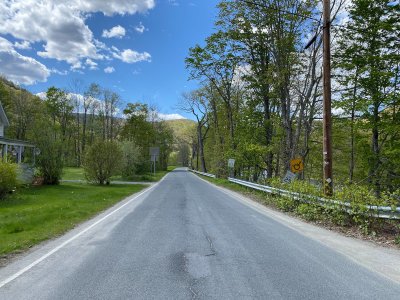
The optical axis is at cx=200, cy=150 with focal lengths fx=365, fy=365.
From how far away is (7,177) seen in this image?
17922mm

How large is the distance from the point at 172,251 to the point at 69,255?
6.43ft

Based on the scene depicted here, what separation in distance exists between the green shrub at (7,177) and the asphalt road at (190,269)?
34.1ft

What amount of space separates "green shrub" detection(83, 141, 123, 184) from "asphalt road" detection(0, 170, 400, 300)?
22962 millimetres

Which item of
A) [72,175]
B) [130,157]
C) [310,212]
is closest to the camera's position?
[310,212]

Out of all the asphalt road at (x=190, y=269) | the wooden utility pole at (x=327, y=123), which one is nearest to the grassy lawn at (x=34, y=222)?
the asphalt road at (x=190, y=269)

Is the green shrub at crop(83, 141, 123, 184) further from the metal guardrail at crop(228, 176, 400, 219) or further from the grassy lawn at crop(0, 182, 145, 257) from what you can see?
the metal guardrail at crop(228, 176, 400, 219)

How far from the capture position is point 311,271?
578 cm

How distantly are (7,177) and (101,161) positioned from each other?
553 inches

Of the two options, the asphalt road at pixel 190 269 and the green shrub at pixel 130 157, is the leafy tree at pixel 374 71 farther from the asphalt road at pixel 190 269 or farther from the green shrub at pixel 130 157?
the green shrub at pixel 130 157

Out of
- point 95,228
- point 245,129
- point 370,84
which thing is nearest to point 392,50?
point 370,84

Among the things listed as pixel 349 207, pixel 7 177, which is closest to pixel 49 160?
pixel 7 177

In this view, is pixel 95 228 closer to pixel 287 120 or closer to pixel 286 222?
pixel 286 222

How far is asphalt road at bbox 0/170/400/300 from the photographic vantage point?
4758 mm

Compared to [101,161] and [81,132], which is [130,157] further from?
[81,132]
